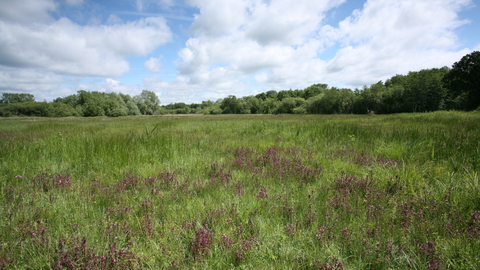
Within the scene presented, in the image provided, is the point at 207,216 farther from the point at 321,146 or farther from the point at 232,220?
the point at 321,146

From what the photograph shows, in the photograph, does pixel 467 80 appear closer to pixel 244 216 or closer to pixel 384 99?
pixel 384 99

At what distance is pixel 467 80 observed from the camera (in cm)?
4019

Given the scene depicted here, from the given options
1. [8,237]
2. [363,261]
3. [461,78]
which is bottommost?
[363,261]

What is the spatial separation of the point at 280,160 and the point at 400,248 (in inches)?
126

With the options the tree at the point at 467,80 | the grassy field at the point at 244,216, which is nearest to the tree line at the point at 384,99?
the tree at the point at 467,80

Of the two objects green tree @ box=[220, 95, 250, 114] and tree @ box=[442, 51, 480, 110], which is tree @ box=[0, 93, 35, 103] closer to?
green tree @ box=[220, 95, 250, 114]

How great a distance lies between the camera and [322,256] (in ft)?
6.39

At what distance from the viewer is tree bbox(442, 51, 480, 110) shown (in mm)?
39000

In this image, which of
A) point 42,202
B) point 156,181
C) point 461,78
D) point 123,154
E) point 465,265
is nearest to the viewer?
point 465,265

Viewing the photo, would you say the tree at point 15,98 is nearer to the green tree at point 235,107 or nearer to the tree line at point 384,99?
the tree line at point 384,99

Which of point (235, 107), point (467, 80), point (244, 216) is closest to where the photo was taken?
point (244, 216)

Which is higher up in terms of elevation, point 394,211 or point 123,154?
point 123,154

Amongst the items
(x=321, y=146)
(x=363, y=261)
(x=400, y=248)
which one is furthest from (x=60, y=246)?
(x=321, y=146)

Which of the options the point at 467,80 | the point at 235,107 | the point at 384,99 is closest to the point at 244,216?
the point at 467,80
